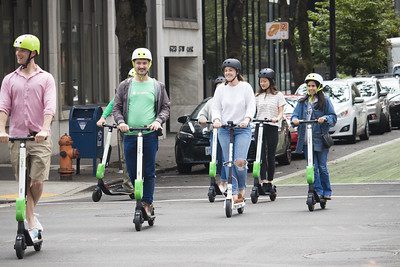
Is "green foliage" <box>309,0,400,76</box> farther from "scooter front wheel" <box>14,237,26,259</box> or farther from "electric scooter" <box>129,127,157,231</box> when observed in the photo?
"scooter front wheel" <box>14,237,26,259</box>

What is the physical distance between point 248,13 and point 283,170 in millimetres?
28184

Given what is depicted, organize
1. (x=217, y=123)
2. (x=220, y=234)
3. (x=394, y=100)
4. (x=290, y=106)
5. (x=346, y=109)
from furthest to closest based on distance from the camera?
(x=394, y=100) < (x=346, y=109) < (x=290, y=106) < (x=217, y=123) < (x=220, y=234)

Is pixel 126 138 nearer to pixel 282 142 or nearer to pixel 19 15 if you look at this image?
pixel 282 142

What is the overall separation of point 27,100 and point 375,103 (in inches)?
1038

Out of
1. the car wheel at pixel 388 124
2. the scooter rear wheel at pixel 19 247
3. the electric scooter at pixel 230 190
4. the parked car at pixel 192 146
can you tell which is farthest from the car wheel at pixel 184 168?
the car wheel at pixel 388 124

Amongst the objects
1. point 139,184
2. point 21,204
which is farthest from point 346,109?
point 21,204

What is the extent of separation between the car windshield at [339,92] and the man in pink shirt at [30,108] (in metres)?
21.9

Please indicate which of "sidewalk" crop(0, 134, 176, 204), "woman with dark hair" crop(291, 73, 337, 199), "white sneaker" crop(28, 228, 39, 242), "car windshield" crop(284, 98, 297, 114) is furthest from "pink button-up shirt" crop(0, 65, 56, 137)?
"car windshield" crop(284, 98, 297, 114)

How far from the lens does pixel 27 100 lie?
488 inches

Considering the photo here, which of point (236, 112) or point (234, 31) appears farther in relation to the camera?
point (234, 31)

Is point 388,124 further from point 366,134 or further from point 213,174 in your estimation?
point 213,174

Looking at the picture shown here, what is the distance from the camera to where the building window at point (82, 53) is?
33.5 m

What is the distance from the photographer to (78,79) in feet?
114

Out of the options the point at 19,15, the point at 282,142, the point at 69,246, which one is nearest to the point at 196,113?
the point at 282,142
